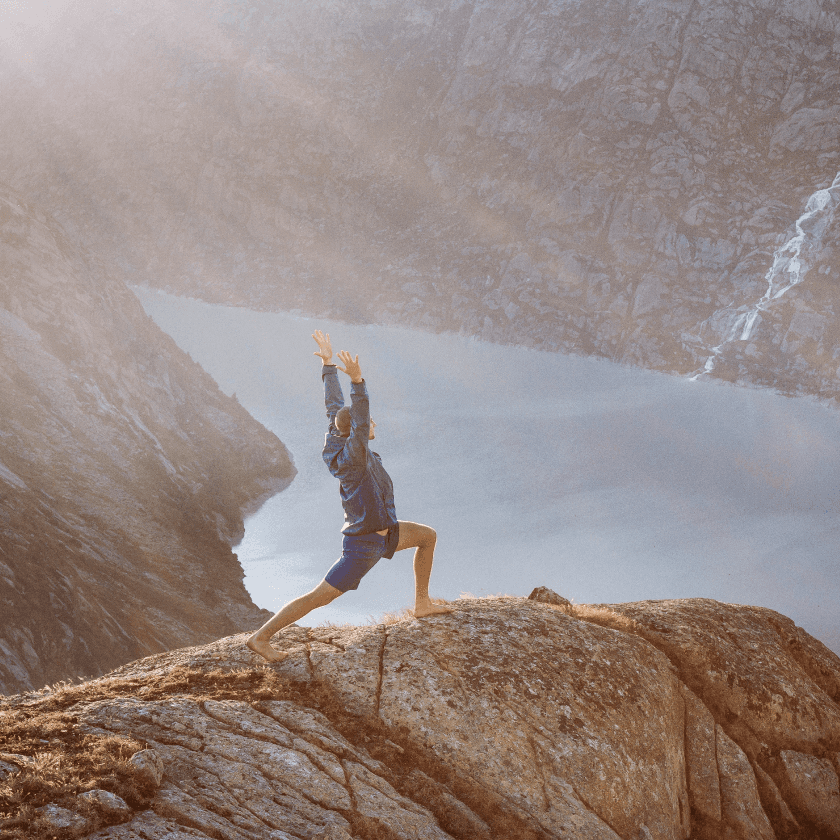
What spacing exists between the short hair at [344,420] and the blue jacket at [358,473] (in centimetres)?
7

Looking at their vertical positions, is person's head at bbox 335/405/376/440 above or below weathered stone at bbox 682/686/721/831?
above

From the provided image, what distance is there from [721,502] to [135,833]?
222 feet

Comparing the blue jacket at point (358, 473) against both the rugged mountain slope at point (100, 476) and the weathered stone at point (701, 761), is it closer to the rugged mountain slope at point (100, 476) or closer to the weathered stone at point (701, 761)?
the weathered stone at point (701, 761)

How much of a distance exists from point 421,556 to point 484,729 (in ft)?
6.88

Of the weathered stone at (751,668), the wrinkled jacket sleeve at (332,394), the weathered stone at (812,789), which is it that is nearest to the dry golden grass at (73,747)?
the wrinkled jacket sleeve at (332,394)

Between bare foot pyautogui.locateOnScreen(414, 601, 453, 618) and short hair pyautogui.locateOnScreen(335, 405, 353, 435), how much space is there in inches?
100

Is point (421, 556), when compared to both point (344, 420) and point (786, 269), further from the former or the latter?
point (786, 269)

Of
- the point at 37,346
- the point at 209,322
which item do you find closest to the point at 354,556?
the point at 37,346

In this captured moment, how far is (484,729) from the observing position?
21.9 feet

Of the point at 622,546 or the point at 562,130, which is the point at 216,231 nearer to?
the point at 562,130

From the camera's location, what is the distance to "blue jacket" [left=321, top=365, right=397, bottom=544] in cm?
688

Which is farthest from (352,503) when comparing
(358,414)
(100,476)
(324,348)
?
(100,476)

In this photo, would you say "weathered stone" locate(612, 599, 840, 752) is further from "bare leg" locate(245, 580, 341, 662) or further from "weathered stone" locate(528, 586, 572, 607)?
"bare leg" locate(245, 580, 341, 662)

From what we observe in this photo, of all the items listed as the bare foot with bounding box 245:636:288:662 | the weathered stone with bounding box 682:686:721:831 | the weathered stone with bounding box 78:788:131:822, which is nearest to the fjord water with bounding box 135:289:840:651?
the weathered stone with bounding box 682:686:721:831
